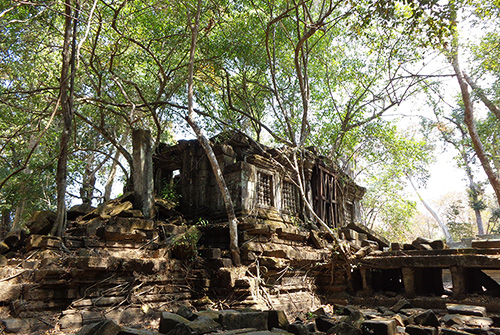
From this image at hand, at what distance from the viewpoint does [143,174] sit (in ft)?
29.4

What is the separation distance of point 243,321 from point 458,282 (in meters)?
5.86

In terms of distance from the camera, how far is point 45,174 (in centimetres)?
1399

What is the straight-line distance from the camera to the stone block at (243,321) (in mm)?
4363

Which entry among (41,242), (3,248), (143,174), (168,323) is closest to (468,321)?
(168,323)

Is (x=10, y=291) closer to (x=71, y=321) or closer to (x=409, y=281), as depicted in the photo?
(x=71, y=321)

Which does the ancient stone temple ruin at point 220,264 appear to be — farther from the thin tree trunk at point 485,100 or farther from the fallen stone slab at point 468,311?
the thin tree trunk at point 485,100

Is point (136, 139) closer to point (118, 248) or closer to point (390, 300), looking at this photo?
point (118, 248)

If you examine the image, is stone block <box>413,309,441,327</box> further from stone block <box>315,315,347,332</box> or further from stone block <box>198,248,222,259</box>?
stone block <box>198,248,222,259</box>

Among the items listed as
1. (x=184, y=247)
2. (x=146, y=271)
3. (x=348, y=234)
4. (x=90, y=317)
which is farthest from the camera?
(x=348, y=234)

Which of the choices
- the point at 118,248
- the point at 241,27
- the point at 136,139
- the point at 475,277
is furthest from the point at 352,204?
the point at 118,248

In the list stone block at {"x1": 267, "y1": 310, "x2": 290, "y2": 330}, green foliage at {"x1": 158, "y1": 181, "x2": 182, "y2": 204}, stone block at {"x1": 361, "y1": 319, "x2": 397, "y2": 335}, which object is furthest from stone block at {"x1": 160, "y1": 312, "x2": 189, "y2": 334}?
green foliage at {"x1": 158, "y1": 181, "x2": 182, "y2": 204}

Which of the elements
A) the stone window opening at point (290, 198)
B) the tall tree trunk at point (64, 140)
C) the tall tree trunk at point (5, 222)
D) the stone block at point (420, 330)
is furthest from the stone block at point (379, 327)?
the tall tree trunk at point (5, 222)

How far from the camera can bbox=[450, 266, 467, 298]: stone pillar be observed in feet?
24.9

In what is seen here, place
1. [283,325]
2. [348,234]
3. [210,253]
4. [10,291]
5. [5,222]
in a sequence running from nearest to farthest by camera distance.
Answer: [283,325] < [10,291] < [210,253] < [348,234] < [5,222]
